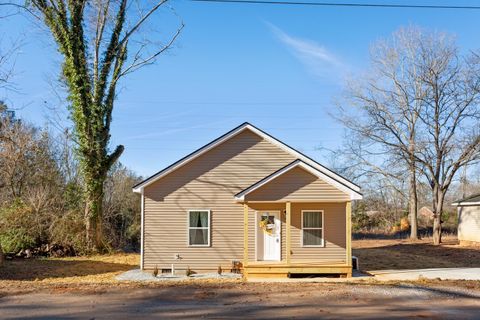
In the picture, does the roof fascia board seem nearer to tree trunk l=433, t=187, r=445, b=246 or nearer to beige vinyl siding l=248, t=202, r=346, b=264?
beige vinyl siding l=248, t=202, r=346, b=264

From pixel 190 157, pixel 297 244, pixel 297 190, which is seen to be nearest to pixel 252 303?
pixel 297 190

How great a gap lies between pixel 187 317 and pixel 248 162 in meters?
9.38

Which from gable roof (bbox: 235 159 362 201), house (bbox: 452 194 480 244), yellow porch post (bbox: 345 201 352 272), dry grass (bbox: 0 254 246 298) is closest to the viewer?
dry grass (bbox: 0 254 246 298)

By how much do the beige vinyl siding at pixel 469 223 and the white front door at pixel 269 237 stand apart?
15.9 meters

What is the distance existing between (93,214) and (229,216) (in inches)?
383

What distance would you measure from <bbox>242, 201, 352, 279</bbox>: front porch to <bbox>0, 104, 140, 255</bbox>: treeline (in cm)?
1051

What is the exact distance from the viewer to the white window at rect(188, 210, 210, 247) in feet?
55.3

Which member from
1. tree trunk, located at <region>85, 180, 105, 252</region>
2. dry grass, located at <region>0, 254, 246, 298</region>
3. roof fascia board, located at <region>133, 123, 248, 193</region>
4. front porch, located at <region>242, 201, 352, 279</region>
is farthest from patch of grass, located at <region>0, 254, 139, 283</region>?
front porch, located at <region>242, 201, 352, 279</region>

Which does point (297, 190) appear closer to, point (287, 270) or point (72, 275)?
point (287, 270)

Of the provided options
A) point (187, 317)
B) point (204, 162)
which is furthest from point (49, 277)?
point (187, 317)

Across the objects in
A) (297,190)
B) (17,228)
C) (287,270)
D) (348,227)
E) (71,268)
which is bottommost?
(71,268)

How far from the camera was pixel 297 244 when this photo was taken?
54.0ft

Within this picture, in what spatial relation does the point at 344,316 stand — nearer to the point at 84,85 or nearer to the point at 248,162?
the point at 248,162

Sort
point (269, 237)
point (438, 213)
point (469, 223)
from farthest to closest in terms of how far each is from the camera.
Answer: point (438, 213)
point (469, 223)
point (269, 237)
